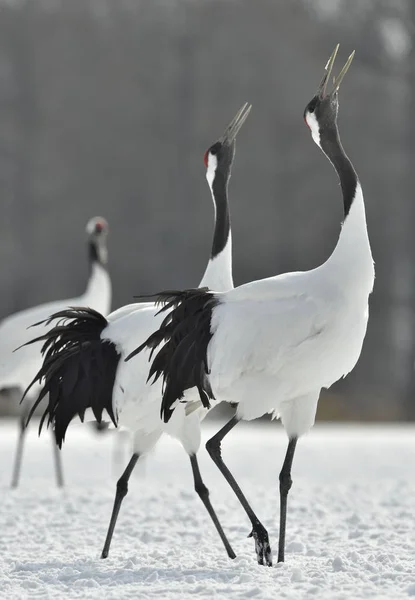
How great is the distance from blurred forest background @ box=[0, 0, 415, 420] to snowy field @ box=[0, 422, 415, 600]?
986 centimetres

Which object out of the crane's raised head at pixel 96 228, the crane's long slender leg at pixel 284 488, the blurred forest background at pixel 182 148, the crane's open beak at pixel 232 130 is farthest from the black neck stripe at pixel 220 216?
the blurred forest background at pixel 182 148

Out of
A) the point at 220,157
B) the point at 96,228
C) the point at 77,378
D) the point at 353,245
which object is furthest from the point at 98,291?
the point at 353,245

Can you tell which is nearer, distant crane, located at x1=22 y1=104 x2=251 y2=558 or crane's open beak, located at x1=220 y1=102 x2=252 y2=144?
distant crane, located at x1=22 y1=104 x2=251 y2=558

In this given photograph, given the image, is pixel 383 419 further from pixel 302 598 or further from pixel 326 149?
pixel 302 598

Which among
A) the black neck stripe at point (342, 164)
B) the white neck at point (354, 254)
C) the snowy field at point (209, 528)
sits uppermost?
the black neck stripe at point (342, 164)

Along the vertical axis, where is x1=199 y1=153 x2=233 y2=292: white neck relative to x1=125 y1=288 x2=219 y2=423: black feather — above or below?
above

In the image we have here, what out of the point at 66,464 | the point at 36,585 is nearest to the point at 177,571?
the point at 36,585

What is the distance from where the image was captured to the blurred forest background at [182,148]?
2108 cm

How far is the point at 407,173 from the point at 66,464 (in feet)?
36.8

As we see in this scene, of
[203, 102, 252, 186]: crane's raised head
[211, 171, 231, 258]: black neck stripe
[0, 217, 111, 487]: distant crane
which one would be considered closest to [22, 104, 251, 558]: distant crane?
[211, 171, 231, 258]: black neck stripe

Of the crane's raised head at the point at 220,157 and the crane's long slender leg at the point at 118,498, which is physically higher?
the crane's raised head at the point at 220,157

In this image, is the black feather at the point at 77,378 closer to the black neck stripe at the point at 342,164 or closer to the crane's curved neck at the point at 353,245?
the crane's curved neck at the point at 353,245

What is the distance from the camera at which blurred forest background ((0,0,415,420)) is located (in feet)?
69.2

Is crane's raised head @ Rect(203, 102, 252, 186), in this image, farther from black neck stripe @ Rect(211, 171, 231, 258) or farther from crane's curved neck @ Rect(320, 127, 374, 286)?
crane's curved neck @ Rect(320, 127, 374, 286)
